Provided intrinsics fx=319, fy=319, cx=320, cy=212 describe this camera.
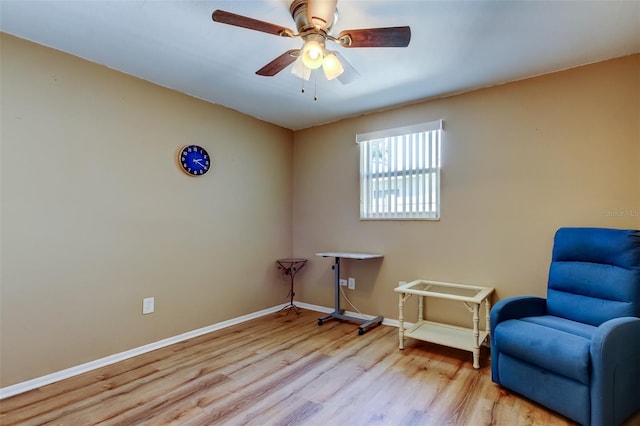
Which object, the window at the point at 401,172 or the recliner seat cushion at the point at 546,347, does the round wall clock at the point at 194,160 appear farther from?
the recliner seat cushion at the point at 546,347

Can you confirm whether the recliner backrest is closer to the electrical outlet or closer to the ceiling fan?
the ceiling fan

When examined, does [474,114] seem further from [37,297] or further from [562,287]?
[37,297]

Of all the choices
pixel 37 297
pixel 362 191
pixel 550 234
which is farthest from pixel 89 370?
pixel 550 234

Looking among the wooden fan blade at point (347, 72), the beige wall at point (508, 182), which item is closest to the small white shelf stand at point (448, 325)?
the beige wall at point (508, 182)

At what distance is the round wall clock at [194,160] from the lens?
9.96ft

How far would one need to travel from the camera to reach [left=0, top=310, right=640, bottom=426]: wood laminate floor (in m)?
1.83

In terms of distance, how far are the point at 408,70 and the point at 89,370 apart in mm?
3396

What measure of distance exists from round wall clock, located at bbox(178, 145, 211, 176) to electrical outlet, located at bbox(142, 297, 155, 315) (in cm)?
120

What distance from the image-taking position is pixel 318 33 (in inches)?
68.1

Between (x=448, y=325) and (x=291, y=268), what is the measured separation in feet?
6.42

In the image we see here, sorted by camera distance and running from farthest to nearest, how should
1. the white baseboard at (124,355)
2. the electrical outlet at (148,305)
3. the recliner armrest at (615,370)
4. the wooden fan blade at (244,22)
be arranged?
the electrical outlet at (148,305) < the white baseboard at (124,355) < the recliner armrest at (615,370) < the wooden fan blade at (244,22)

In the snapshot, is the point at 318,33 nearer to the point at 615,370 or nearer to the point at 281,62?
the point at 281,62

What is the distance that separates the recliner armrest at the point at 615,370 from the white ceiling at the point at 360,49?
1.81m

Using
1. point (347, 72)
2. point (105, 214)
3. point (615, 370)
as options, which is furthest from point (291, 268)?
point (615, 370)
